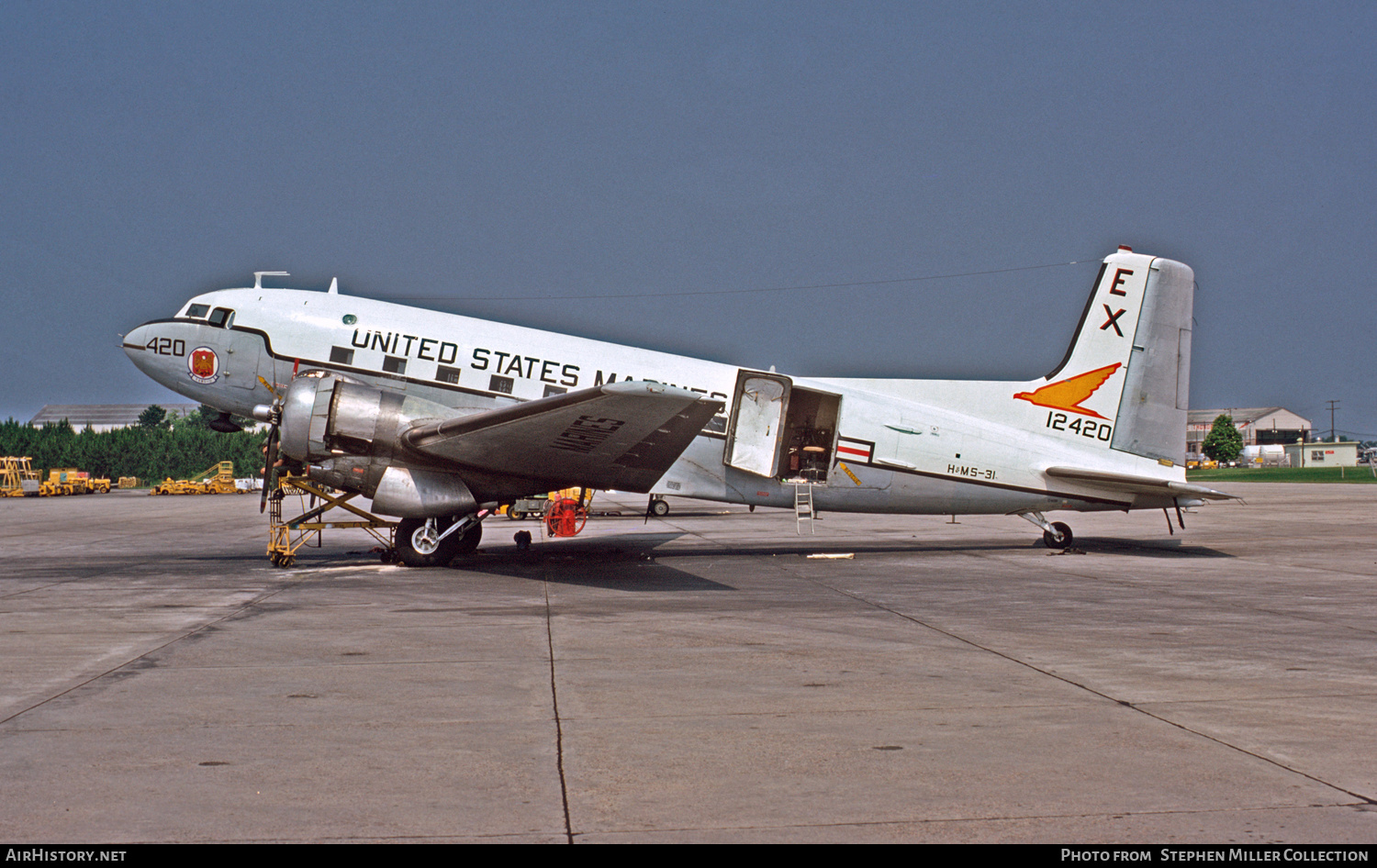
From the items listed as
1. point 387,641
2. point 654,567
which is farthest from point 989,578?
point 387,641

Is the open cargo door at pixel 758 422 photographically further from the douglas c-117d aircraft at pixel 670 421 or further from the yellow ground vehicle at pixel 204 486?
the yellow ground vehicle at pixel 204 486

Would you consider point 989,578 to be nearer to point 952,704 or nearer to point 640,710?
point 952,704

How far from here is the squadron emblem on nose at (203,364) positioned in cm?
1788

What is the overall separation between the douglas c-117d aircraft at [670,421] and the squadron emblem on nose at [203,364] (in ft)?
0.11

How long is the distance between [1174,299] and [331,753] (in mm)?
18466

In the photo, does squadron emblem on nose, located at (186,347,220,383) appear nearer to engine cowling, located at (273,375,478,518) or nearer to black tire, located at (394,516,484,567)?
engine cowling, located at (273,375,478,518)

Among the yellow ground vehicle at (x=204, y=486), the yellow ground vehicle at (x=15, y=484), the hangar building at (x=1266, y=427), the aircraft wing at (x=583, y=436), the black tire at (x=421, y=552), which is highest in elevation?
the hangar building at (x=1266, y=427)

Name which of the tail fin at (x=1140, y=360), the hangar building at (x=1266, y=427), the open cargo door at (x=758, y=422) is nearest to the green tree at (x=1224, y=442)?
the hangar building at (x=1266, y=427)

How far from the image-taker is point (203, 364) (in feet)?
58.8

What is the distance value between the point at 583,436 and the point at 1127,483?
10.8 meters

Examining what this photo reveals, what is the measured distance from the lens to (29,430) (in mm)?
83750

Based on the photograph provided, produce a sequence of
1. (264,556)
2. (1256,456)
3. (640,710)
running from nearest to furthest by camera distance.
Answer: (640,710) → (264,556) → (1256,456)

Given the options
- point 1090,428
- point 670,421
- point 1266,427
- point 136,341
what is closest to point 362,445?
point 670,421

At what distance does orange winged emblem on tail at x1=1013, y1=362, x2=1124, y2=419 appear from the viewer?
64.3 feet
